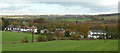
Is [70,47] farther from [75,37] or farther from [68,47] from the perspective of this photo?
[75,37]

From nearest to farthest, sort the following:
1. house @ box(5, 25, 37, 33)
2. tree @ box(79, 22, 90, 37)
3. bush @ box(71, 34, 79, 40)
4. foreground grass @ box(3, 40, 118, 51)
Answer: foreground grass @ box(3, 40, 118, 51)
bush @ box(71, 34, 79, 40)
tree @ box(79, 22, 90, 37)
house @ box(5, 25, 37, 33)

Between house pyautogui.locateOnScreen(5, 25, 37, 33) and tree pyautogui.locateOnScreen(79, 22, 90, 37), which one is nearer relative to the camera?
tree pyautogui.locateOnScreen(79, 22, 90, 37)

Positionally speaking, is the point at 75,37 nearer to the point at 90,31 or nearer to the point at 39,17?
the point at 90,31

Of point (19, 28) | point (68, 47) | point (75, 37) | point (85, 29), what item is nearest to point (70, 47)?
point (68, 47)

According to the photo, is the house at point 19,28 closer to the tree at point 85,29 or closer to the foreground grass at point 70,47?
the tree at point 85,29

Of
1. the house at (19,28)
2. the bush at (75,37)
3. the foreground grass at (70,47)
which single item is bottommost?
the bush at (75,37)

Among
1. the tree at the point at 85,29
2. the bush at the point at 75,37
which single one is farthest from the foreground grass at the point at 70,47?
the tree at the point at 85,29

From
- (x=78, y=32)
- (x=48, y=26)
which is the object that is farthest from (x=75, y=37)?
(x=48, y=26)

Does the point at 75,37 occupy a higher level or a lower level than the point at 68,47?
lower

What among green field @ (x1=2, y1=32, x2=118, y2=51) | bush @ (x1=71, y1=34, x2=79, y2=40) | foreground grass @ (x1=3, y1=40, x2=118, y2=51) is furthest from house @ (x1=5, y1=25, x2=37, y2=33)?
foreground grass @ (x1=3, y1=40, x2=118, y2=51)

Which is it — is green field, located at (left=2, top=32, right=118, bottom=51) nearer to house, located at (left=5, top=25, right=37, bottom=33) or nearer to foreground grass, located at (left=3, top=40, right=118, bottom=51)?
foreground grass, located at (left=3, top=40, right=118, bottom=51)

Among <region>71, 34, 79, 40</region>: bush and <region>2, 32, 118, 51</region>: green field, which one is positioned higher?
<region>2, 32, 118, 51</region>: green field
